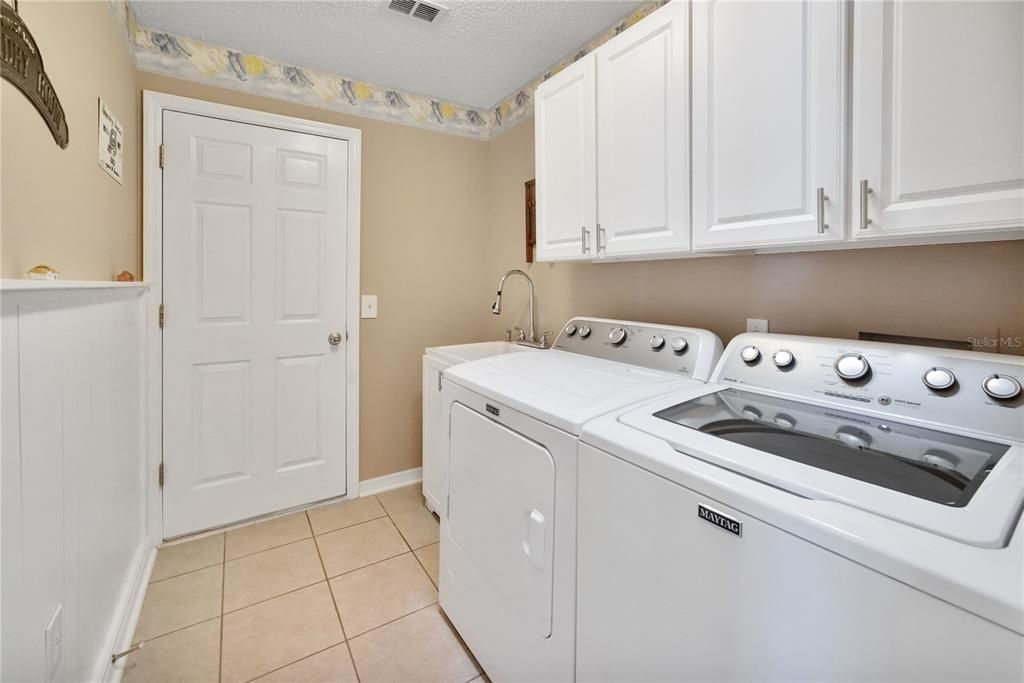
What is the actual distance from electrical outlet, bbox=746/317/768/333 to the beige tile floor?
146 centimetres

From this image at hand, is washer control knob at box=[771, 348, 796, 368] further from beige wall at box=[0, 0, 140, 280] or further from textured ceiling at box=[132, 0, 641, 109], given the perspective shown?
beige wall at box=[0, 0, 140, 280]

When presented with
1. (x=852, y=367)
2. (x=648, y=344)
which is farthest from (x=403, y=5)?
(x=852, y=367)

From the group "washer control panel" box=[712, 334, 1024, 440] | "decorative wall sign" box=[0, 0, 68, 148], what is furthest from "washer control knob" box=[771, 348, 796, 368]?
"decorative wall sign" box=[0, 0, 68, 148]

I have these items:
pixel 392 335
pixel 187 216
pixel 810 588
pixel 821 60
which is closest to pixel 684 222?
pixel 821 60

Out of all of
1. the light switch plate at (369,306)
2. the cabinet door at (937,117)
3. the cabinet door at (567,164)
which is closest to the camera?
the cabinet door at (937,117)

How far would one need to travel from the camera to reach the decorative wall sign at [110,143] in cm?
152

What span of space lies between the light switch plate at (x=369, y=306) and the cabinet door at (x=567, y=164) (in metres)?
1.14

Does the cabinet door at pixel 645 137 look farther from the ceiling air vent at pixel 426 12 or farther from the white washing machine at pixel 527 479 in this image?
the ceiling air vent at pixel 426 12

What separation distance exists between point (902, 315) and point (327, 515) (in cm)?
261

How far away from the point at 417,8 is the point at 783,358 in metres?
1.93

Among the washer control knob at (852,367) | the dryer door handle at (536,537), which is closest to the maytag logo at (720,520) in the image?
the dryer door handle at (536,537)

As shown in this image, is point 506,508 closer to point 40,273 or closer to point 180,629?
point 40,273

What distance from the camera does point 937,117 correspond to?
91 cm

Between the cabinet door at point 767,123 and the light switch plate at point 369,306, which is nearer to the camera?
the cabinet door at point 767,123
